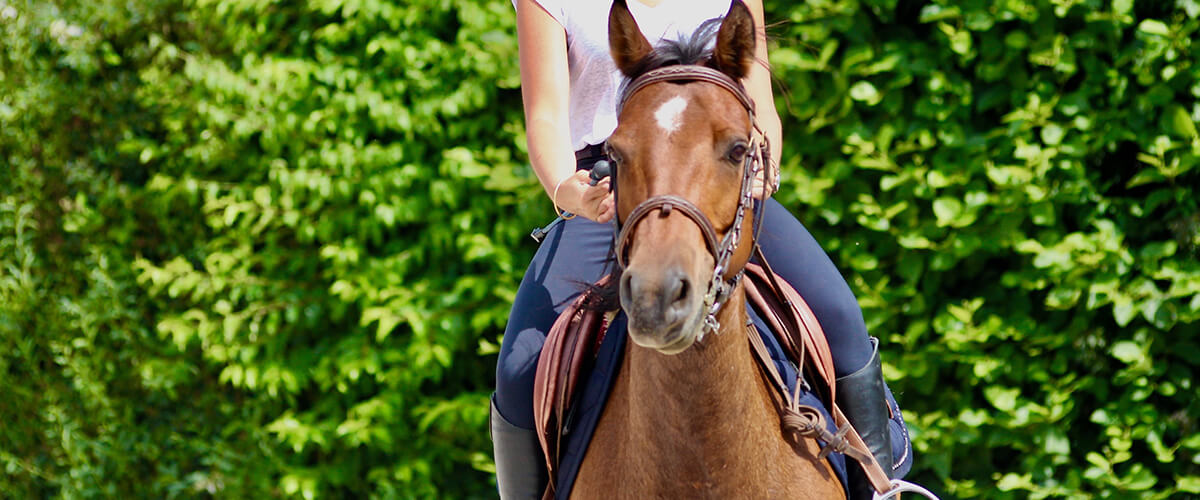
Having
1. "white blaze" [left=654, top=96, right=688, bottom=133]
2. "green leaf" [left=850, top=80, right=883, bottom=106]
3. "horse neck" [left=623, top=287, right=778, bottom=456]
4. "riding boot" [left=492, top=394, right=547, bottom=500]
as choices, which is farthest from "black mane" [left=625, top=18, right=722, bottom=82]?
"green leaf" [left=850, top=80, right=883, bottom=106]

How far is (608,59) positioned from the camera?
2.58m

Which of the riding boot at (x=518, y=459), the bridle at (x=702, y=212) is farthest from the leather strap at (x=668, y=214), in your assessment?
the riding boot at (x=518, y=459)

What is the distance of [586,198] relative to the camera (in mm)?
1983

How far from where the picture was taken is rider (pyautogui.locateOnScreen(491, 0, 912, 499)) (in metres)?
2.50

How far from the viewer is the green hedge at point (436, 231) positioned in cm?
383

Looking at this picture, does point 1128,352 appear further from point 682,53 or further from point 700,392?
point 682,53

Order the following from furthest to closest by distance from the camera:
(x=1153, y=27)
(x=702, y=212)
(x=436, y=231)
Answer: (x=436, y=231) < (x=1153, y=27) < (x=702, y=212)

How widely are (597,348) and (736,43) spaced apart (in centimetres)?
86

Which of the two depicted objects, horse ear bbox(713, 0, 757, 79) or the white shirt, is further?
the white shirt

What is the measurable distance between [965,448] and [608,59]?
98.9 inches

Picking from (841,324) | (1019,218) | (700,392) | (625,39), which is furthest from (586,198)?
(1019,218)

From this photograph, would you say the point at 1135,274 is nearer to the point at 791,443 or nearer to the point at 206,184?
the point at 791,443

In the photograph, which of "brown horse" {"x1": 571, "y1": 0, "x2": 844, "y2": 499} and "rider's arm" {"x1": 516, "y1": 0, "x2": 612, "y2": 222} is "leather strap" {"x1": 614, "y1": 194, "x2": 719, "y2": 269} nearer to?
"brown horse" {"x1": 571, "y1": 0, "x2": 844, "y2": 499}

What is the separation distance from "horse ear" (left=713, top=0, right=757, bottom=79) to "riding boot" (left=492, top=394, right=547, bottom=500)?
1.13m
